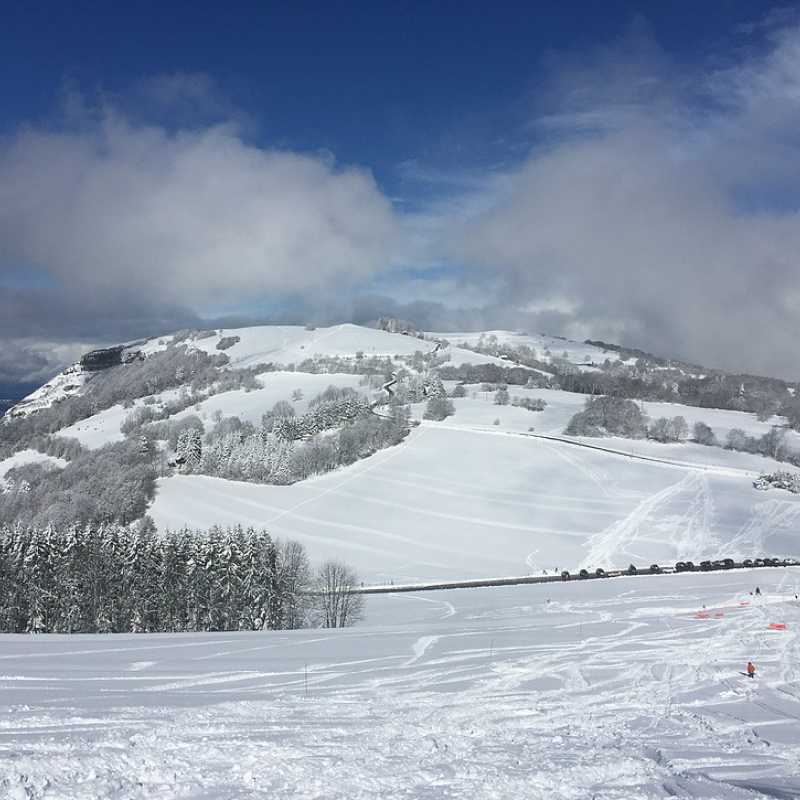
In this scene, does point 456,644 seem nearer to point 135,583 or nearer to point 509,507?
point 135,583

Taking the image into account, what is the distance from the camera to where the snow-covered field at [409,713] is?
9.48 meters

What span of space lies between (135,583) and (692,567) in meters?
52.7

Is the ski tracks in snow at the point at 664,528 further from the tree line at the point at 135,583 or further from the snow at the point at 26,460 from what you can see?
the snow at the point at 26,460

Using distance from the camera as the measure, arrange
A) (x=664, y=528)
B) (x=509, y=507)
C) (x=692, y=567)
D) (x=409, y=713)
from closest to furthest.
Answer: (x=409, y=713) < (x=692, y=567) < (x=664, y=528) < (x=509, y=507)

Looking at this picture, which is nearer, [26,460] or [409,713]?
[409,713]

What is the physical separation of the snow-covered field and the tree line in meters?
10.1

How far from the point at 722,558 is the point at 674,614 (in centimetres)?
3299

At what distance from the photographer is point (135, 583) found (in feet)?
118

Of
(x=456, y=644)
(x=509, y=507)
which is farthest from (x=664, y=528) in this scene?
(x=456, y=644)

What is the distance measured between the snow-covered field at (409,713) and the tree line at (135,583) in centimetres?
1014

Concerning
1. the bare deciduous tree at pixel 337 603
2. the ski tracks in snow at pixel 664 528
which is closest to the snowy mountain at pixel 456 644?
the ski tracks in snow at pixel 664 528

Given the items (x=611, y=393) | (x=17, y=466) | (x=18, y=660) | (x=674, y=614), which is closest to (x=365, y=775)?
(x=18, y=660)

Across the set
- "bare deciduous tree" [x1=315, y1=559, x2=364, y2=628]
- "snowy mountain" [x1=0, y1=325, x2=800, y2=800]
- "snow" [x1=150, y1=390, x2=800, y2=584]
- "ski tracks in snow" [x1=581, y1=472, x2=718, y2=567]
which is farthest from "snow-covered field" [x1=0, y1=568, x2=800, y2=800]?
"ski tracks in snow" [x1=581, y1=472, x2=718, y2=567]

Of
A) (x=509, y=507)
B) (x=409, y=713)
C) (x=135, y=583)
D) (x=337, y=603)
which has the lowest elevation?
(x=337, y=603)
